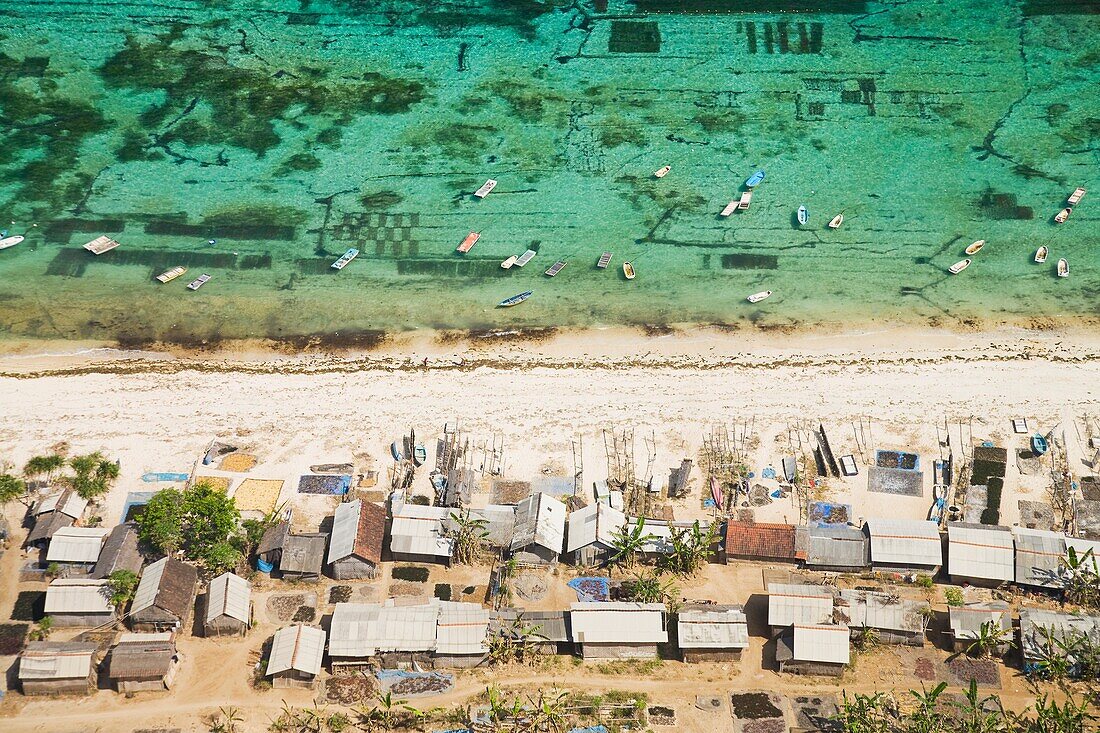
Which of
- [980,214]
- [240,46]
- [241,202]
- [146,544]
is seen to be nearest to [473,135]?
[241,202]

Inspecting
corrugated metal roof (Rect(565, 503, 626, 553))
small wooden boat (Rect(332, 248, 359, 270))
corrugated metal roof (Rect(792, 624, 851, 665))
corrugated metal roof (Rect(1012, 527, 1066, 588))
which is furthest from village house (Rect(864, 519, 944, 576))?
small wooden boat (Rect(332, 248, 359, 270))

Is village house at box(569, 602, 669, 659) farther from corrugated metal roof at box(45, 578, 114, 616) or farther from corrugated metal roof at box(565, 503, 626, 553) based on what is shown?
corrugated metal roof at box(45, 578, 114, 616)

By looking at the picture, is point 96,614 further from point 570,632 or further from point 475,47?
point 475,47

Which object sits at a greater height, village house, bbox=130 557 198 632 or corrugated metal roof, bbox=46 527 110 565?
corrugated metal roof, bbox=46 527 110 565

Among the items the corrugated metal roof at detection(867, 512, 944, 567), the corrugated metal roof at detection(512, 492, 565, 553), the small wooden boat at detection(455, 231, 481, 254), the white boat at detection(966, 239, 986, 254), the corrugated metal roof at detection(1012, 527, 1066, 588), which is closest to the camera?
the corrugated metal roof at detection(1012, 527, 1066, 588)

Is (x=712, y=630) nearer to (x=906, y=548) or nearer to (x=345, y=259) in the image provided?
(x=906, y=548)

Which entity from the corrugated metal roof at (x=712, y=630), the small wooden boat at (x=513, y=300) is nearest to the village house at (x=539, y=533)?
the corrugated metal roof at (x=712, y=630)
